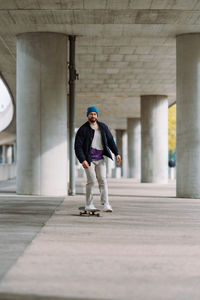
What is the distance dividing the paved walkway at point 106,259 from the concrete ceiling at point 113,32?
19.0 feet

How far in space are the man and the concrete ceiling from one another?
4075mm

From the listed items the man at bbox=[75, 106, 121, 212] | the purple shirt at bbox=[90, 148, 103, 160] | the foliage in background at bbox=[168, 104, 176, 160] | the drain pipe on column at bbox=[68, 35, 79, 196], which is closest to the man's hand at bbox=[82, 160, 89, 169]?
the man at bbox=[75, 106, 121, 212]

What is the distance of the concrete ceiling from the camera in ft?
41.4

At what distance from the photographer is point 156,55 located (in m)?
19.6

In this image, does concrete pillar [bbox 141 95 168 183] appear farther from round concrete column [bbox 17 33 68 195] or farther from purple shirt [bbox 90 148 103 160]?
purple shirt [bbox 90 148 103 160]

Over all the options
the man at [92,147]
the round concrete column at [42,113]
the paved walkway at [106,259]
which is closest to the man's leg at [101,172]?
the man at [92,147]

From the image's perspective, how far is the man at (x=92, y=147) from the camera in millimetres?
9305

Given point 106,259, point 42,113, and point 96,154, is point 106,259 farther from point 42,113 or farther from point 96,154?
point 42,113

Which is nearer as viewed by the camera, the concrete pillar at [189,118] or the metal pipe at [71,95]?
the concrete pillar at [189,118]

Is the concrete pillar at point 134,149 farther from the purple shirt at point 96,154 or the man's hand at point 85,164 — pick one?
Answer: the man's hand at point 85,164

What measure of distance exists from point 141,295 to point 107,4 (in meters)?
9.69

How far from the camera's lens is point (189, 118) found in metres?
14.6

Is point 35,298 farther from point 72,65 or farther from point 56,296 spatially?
point 72,65

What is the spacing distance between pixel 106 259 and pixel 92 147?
438 centimetres
